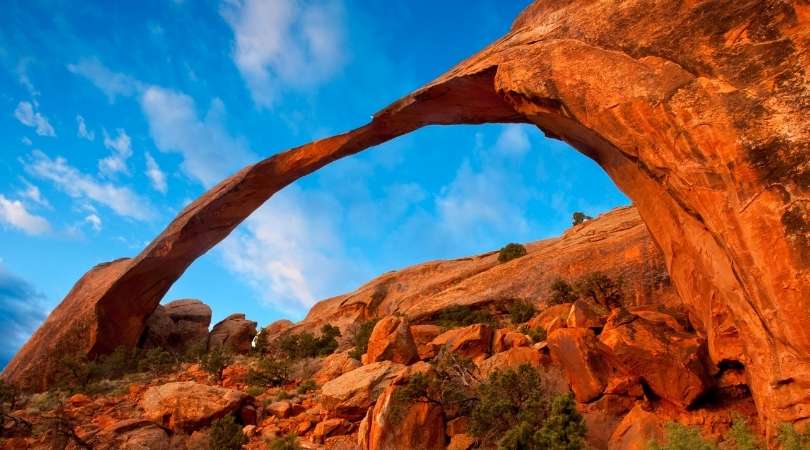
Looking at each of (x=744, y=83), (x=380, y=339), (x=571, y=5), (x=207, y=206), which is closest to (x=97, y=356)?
(x=207, y=206)

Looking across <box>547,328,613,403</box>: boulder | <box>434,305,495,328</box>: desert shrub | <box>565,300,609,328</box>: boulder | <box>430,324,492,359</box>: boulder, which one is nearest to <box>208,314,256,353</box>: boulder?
<box>434,305,495,328</box>: desert shrub

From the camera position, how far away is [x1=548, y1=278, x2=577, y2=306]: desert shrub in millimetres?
18250

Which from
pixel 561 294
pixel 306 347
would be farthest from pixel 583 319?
pixel 306 347

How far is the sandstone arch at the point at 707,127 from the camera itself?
6016 mm

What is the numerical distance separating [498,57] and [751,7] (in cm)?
513

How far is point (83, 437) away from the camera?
11781mm

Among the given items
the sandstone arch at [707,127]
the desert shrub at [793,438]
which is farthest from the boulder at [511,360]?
the desert shrub at [793,438]

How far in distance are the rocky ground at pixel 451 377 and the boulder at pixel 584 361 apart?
0.9 inches

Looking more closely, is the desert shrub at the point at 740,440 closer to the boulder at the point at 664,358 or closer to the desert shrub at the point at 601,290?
the boulder at the point at 664,358

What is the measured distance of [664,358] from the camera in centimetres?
897

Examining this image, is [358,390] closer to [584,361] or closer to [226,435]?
[226,435]

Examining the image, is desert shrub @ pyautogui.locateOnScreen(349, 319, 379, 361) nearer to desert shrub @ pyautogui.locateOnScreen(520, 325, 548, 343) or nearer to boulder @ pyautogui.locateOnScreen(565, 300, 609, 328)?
desert shrub @ pyautogui.locateOnScreen(520, 325, 548, 343)

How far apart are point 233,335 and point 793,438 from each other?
91.7ft

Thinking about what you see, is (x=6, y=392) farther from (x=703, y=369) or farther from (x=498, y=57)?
(x=703, y=369)
